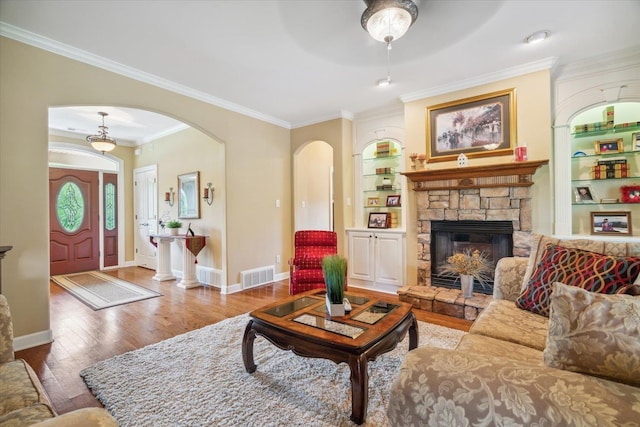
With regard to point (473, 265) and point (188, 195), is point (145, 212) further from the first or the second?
point (473, 265)

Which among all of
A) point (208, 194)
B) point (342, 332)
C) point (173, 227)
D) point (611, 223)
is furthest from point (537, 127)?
point (173, 227)

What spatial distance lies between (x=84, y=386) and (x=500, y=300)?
3.08m

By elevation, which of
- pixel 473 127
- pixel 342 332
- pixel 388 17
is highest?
pixel 388 17

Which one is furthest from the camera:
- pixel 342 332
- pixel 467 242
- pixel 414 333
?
pixel 467 242

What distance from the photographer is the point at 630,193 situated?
304 cm

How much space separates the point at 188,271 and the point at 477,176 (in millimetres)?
4407

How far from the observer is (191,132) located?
527 centimetres

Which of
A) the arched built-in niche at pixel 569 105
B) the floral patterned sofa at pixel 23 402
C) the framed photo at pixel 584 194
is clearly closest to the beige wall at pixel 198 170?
the floral patterned sofa at pixel 23 402

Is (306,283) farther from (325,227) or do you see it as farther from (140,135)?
(140,135)

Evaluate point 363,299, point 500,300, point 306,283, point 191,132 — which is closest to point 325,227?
point 306,283

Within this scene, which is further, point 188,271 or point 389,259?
point 188,271

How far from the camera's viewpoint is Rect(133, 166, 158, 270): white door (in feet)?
20.2

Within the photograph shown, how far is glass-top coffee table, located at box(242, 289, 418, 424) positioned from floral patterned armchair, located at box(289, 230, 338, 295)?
42.6 inches

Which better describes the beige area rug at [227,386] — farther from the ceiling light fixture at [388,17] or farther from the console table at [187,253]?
the ceiling light fixture at [388,17]
